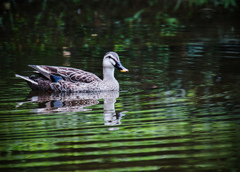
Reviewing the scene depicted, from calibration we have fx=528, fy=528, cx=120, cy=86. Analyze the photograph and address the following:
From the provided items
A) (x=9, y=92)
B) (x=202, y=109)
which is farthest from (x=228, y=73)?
(x=9, y=92)

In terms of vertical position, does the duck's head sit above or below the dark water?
above

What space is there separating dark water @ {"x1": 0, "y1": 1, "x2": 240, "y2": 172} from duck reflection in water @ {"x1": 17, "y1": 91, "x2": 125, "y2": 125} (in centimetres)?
2

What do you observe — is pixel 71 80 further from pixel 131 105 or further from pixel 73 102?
pixel 131 105

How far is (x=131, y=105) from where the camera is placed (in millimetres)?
8758

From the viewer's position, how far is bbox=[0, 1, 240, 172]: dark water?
5895 millimetres

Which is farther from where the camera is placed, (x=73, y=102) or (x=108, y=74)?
(x=108, y=74)

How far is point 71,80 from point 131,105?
6.48ft

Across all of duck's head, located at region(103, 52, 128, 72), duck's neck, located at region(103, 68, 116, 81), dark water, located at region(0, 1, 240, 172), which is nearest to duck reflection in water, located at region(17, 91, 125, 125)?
dark water, located at region(0, 1, 240, 172)

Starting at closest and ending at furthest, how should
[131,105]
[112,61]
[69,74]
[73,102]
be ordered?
[131,105] < [73,102] < [69,74] < [112,61]

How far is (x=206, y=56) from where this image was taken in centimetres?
1292

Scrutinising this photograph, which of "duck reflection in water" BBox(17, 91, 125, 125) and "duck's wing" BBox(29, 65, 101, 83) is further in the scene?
"duck's wing" BBox(29, 65, 101, 83)

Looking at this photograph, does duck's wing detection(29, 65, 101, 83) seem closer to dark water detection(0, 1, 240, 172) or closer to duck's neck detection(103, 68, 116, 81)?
duck's neck detection(103, 68, 116, 81)

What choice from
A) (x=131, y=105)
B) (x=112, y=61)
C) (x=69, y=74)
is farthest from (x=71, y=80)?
(x=131, y=105)

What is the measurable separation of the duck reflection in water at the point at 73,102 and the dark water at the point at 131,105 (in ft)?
0.06
